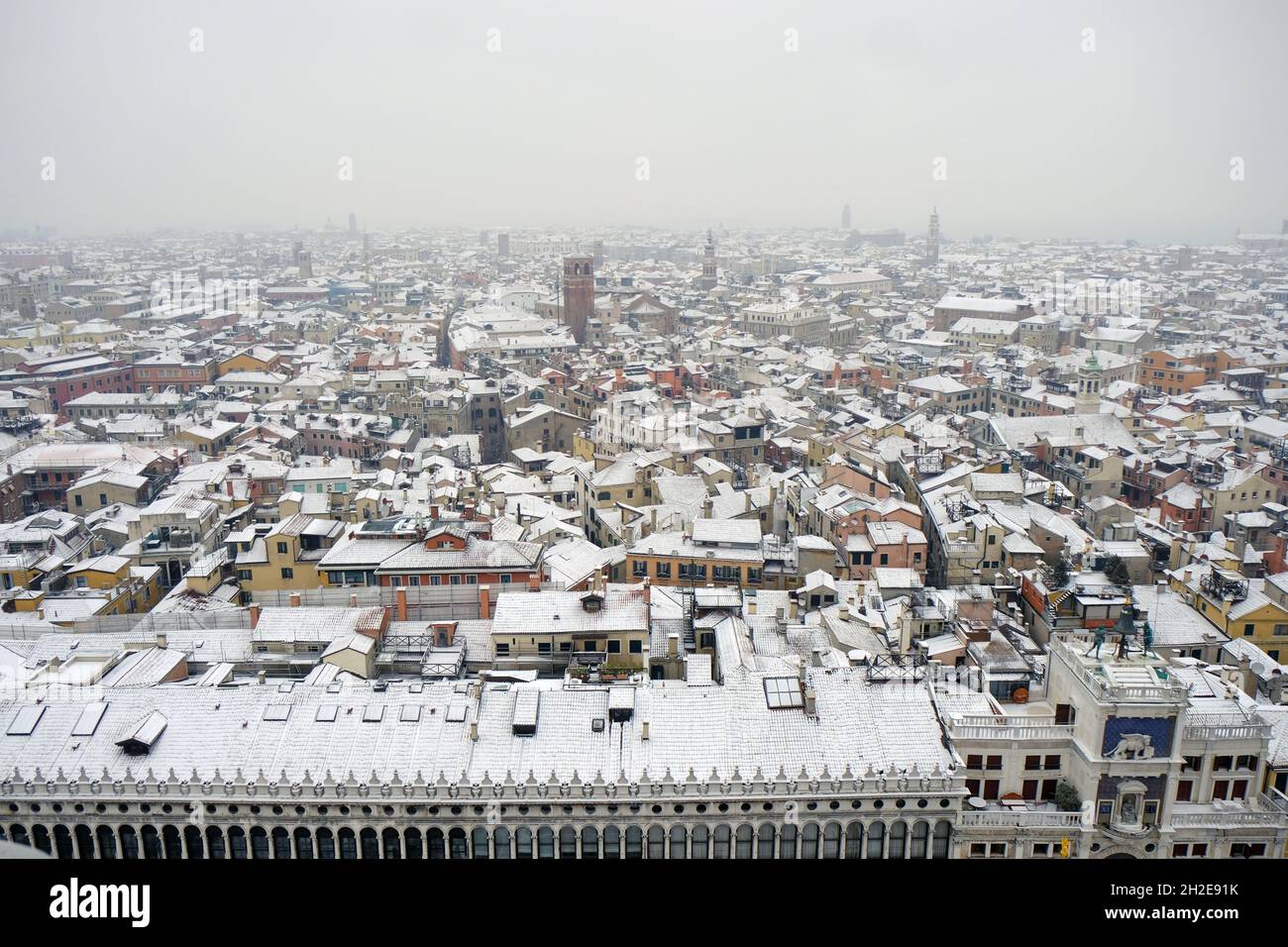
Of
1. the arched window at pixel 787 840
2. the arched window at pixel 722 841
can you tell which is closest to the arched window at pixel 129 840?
the arched window at pixel 722 841

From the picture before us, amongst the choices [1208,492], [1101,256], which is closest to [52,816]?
[1208,492]

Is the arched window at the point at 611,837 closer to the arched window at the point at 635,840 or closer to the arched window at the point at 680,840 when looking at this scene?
the arched window at the point at 635,840

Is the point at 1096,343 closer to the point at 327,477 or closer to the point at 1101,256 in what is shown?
the point at 327,477

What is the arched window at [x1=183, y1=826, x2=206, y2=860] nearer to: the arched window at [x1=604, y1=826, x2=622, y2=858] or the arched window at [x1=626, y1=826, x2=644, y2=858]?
the arched window at [x1=604, y1=826, x2=622, y2=858]

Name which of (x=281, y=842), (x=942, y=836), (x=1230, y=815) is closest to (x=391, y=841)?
(x=281, y=842)

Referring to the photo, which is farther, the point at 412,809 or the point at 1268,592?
the point at 1268,592

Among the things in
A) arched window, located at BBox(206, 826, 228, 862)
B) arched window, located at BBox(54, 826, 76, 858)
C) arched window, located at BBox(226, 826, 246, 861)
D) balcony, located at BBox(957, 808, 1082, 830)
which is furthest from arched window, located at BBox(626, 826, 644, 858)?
arched window, located at BBox(54, 826, 76, 858)
